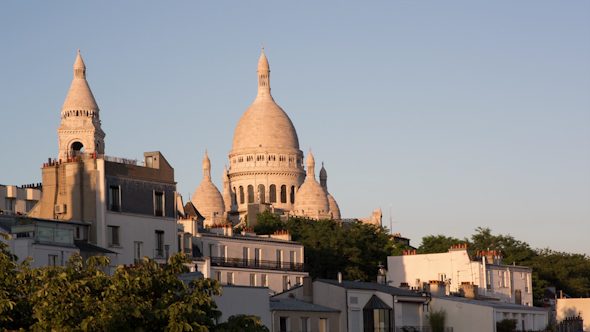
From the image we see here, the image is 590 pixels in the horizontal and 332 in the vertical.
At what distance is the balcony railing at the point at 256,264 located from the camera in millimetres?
71688

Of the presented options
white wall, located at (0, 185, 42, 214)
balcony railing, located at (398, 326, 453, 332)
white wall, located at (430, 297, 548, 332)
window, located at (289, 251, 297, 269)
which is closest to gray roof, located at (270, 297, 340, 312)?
balcony railing, located at (398, 326, 453, 332)

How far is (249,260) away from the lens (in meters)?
74.5

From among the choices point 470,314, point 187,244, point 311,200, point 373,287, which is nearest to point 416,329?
point 470,314

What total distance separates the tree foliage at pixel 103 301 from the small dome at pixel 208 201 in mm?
129595

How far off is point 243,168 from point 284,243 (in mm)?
98440

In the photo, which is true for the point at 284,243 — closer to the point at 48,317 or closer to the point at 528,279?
the point at 528,279

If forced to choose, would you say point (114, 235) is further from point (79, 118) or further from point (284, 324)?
point (79, 118)

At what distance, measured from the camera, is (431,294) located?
193 ft

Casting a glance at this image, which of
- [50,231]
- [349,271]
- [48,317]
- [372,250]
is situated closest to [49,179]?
[50,231]

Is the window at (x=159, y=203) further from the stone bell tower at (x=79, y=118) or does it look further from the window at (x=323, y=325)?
the stone bell tower at (x=79, y=118)

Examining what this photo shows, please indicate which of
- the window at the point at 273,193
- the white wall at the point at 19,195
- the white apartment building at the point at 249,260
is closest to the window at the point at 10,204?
the white wall at the point at 19,195

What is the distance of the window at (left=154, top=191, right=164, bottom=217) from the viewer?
5778 cm

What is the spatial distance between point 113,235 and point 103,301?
917 inches

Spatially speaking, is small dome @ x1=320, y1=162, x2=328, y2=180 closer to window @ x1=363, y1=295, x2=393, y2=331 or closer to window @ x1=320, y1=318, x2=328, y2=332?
window @ x1=363, y1=295, x2=393, y2=331
